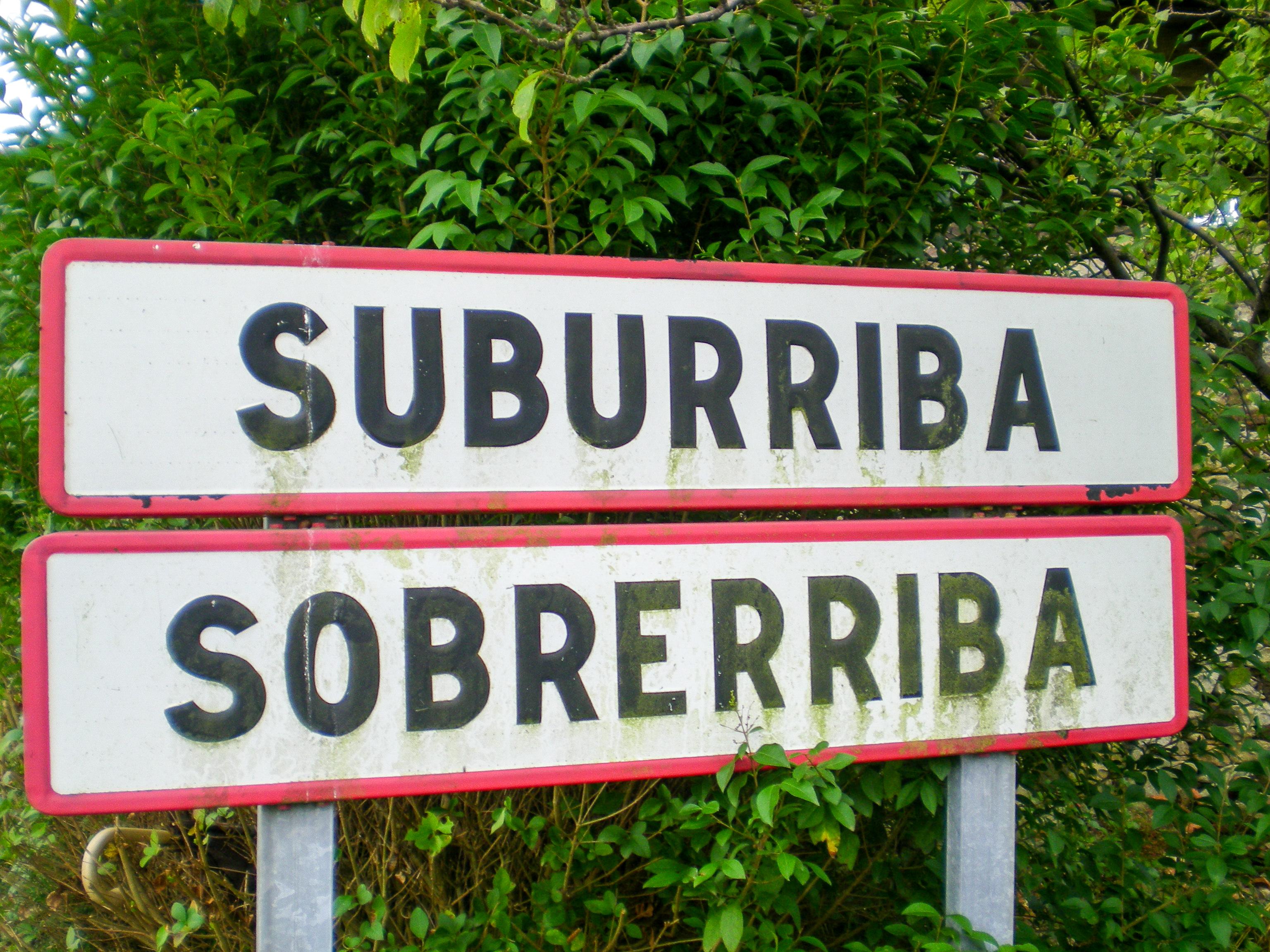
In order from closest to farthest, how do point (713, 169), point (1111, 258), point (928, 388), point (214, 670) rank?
point (214, 670), point (928, 388), point (713, 169), point (1111, 258)

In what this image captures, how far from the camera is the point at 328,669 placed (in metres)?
1.31

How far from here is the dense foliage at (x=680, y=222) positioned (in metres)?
1.62

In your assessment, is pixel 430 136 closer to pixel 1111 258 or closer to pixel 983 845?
pixel 983 845

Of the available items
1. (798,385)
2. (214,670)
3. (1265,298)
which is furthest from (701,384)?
(1265,298)

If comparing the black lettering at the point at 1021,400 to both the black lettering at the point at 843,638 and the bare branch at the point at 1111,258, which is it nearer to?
the black lettering at the point at 843,638

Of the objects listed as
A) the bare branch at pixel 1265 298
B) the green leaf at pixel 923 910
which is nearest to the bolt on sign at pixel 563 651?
the green leaf at pixel 923 910

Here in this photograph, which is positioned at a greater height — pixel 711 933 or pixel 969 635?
pixel 969 635

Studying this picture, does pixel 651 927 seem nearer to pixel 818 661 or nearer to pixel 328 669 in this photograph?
pixel 818 661

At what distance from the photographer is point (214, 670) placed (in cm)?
127

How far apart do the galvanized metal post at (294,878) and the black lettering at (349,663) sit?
15 centimetres

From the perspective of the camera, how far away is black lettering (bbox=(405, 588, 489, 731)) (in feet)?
4.39

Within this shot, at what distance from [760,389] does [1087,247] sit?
1505 mm

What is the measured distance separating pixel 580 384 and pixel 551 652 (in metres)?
0.47

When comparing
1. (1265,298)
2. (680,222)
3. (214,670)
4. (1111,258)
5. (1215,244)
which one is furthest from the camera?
(1215,244)
